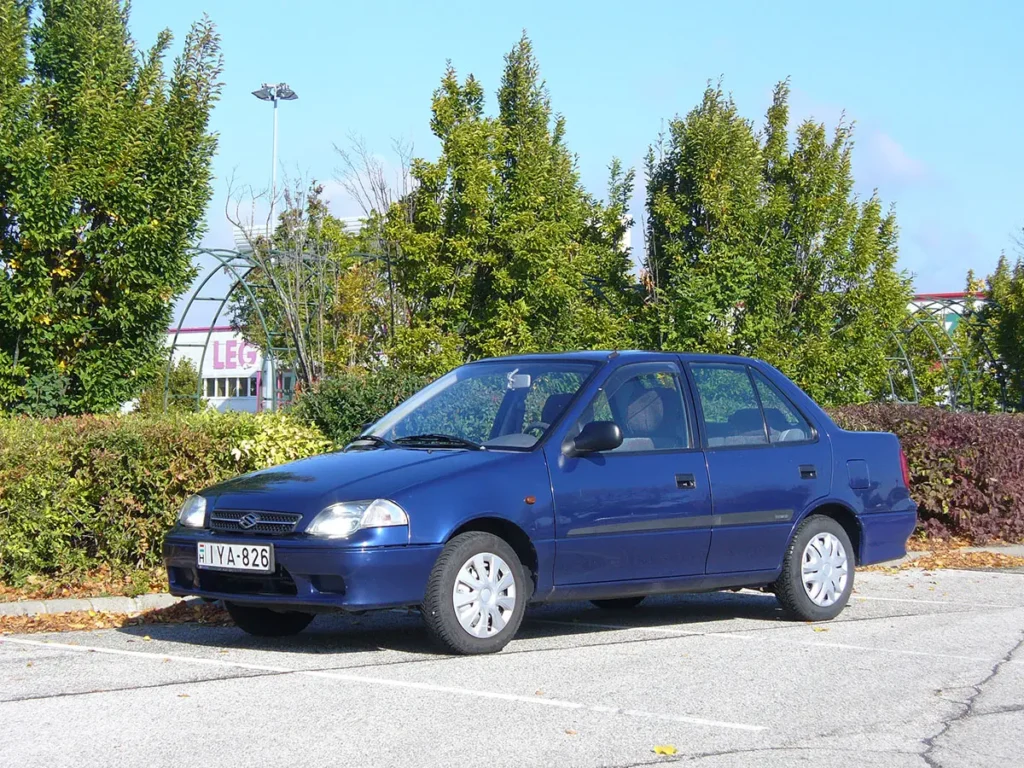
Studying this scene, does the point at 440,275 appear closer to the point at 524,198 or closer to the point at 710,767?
the point at 524,198

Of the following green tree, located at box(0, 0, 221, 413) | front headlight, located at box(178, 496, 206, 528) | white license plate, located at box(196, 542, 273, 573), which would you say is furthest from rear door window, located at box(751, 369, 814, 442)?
green tree, located at box(0, 0, 221, 413)

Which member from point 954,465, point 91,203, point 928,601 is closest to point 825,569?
point 928,601

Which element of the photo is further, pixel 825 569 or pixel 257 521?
pixel 825 569

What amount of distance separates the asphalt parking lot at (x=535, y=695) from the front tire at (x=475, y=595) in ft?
0.41

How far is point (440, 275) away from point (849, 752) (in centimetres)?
1432

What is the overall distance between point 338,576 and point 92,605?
10.2ft

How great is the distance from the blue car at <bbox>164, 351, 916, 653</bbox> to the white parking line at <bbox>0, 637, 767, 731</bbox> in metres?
0.36

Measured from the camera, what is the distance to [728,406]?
30.5 feet

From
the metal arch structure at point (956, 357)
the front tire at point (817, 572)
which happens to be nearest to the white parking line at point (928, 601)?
the front tire at point (817, 572)

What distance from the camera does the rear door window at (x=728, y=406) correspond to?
29.9 feet

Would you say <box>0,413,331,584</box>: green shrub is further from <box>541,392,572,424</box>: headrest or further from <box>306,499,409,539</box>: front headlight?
<box>306,499,409,539</box>: front headlight

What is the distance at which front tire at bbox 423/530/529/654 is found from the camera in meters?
7.52

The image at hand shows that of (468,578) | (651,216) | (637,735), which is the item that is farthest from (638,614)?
(651,216)

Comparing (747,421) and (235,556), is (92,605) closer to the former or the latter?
(235,556)
